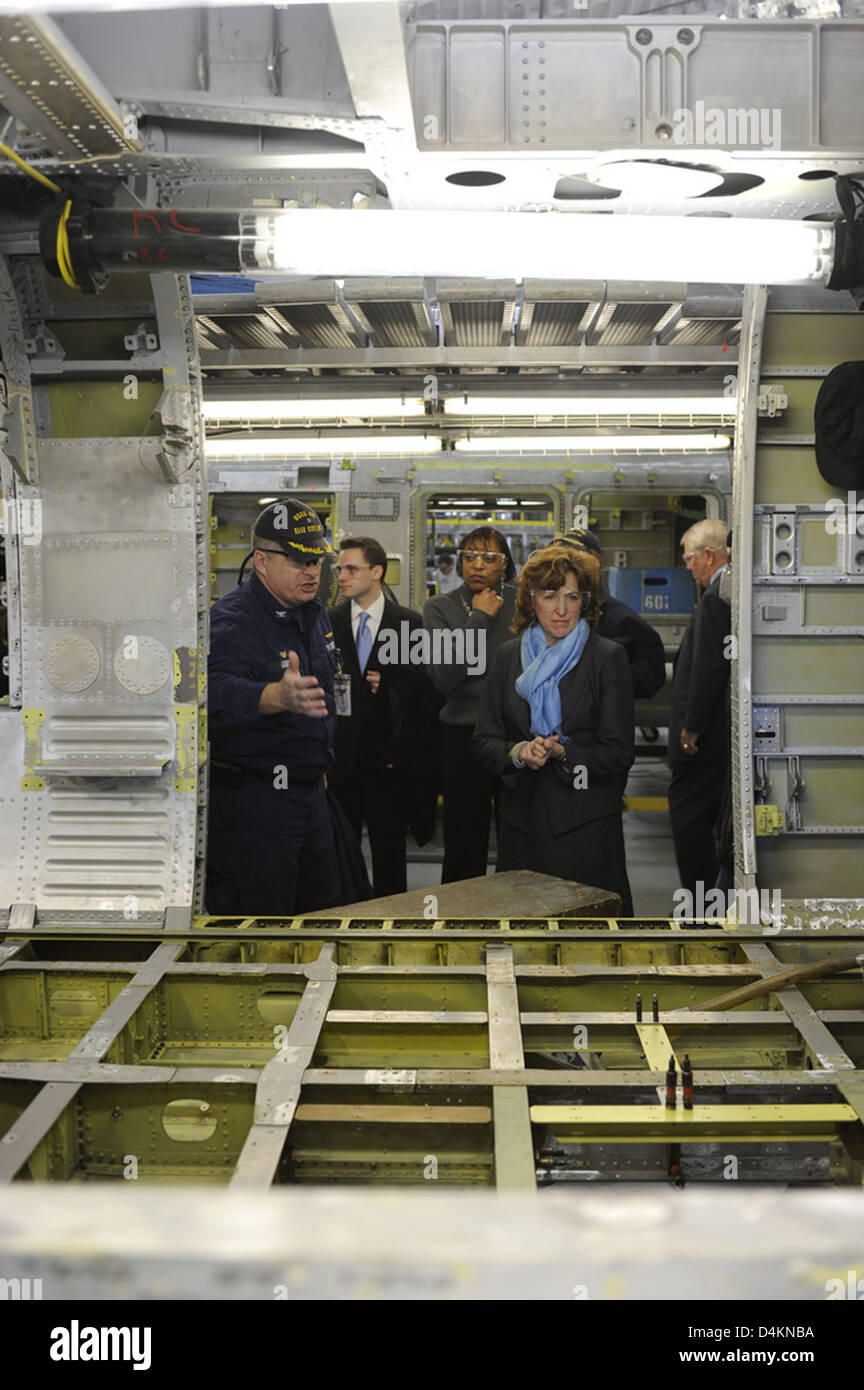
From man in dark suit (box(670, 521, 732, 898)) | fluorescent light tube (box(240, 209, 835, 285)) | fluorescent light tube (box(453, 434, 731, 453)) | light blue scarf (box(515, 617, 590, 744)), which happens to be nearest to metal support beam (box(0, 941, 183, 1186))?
light blue scarf (box(515, 617, 590, 744))

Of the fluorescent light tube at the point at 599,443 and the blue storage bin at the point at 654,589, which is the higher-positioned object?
the fluorescent light tube at the point at 599,443

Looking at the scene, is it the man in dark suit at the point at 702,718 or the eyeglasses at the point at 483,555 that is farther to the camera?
the eyeglasses at the point at 483,555

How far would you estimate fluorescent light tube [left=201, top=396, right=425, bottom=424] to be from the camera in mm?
9617

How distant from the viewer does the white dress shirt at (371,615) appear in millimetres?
7125

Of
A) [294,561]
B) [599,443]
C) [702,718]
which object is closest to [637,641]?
[702,718]

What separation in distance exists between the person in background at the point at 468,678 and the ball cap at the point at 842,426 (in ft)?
7.11

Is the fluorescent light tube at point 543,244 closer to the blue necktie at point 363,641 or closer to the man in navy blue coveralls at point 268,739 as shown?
the man in navy blue coveralls at point 268,739

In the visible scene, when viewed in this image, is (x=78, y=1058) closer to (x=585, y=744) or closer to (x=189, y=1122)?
(x=189, y=1122)

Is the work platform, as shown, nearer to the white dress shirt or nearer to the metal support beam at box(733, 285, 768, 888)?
the metal support beam at box(733, 285, 768, 888)

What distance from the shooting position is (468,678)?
7.41 metres

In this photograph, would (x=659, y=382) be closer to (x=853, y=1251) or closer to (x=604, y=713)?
(x=604, y=713)

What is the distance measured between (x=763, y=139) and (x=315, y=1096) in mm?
3575

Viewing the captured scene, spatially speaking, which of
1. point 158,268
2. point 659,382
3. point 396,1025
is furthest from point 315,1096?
point 659,382

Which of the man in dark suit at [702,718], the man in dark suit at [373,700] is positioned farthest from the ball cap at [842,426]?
the man in dark suit at [373,700]
